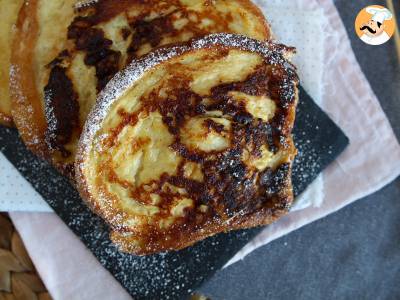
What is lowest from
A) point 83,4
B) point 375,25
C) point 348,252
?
point 348,252

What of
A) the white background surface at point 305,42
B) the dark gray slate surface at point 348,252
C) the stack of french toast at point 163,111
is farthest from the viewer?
the dark gray slate surface at point 348,252

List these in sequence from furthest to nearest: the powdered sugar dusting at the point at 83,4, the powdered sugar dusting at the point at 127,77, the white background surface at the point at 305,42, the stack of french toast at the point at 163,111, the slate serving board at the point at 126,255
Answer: the white background surface at the point at 305,42, the slate serving board at the point at 126,255, the powdered sugar dusting at the point at 83,4, the stack of french toast at the point at 163,111, the powdered sugar dusting at the point at 127,77

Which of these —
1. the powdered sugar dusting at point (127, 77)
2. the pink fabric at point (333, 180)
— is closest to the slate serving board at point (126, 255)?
the pink fabric at point (333, 180)

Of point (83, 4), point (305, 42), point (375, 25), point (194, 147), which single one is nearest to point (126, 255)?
point (194, 147)

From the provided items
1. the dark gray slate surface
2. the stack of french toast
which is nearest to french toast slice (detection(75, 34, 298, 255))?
the stack of french toast

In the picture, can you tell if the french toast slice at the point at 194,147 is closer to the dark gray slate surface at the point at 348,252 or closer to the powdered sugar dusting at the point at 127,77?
the powdered sugar dusting at the point at 127,77

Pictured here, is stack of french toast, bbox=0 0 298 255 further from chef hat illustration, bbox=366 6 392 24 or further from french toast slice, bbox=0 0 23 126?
chef hat illustration, bbox=366 6 392 24

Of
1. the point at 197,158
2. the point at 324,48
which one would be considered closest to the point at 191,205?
the point at 197,158

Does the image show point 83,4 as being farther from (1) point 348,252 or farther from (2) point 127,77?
(1) point 348,252
